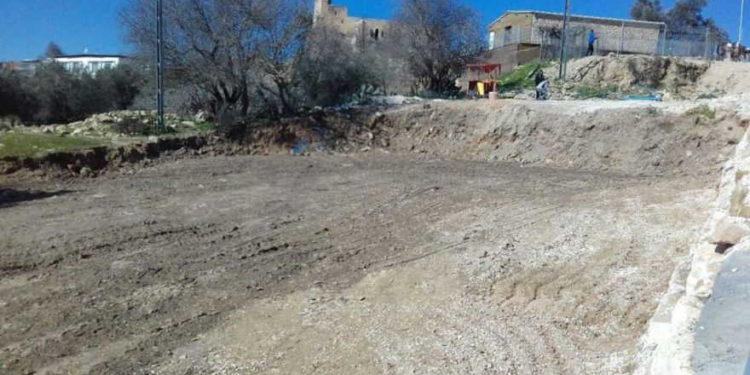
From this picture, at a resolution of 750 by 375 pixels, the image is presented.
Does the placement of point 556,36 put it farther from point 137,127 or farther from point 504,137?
point 137,127

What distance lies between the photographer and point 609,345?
17.9ft

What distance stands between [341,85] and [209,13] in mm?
5624

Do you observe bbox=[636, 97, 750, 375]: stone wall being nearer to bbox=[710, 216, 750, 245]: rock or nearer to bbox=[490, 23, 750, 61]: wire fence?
bbox=[710, 216, 750, 245]: rock

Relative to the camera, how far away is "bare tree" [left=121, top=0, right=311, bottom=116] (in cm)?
1922

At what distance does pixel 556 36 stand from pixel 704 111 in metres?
24.5

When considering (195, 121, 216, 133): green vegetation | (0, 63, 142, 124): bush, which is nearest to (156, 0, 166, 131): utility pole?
(195, 121, 216, 133): green vegetation

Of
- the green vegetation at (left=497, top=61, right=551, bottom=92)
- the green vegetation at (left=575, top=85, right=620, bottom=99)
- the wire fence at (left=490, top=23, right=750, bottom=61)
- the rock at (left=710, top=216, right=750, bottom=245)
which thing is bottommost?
the rock at (left=710, top=216, right=750, bottom=245)

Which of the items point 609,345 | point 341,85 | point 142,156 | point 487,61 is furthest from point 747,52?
point 609,345

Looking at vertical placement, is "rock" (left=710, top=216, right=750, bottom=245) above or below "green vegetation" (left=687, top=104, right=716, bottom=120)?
below

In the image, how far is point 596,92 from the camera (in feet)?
83.4

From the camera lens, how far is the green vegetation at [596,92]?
24.5 m

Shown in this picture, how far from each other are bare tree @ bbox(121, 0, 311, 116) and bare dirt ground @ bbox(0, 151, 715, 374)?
7.93 m

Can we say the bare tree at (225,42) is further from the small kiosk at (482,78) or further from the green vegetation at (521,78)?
the green vegetation at (521,78)

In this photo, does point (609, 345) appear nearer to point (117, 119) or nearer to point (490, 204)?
point (490, 204)
